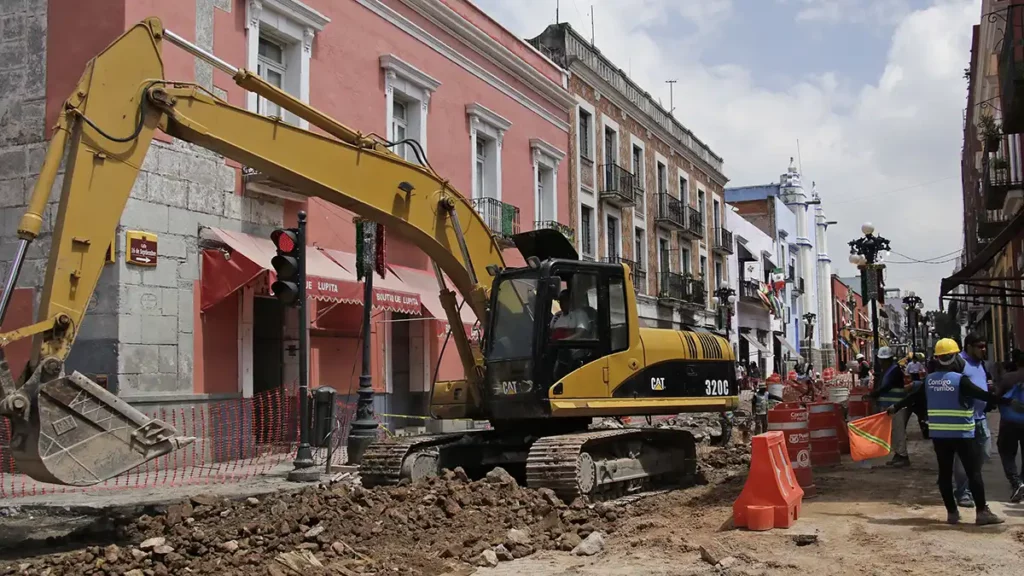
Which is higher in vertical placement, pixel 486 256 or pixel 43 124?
pixel 43 124

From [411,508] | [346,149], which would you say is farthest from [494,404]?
[346,149]

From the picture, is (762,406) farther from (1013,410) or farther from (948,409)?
(948,409)

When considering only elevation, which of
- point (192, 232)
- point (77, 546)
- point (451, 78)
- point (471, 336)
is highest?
point (451, 78)

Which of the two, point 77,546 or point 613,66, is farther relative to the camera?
point 613,66

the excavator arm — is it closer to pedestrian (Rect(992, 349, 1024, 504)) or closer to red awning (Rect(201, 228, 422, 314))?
red awning (Rect(201, 228, 422, 314))

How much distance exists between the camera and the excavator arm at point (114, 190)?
6453mm

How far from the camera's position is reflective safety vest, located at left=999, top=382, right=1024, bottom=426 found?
9578 mm

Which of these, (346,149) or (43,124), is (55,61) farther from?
(346,149)

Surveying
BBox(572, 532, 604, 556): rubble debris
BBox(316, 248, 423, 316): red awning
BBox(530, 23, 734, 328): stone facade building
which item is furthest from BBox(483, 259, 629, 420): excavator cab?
BBox(530, 23, 734, 328): stone facade building

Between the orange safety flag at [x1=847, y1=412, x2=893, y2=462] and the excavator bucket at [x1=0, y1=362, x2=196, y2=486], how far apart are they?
23.2 ft

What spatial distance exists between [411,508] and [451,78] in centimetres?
1450

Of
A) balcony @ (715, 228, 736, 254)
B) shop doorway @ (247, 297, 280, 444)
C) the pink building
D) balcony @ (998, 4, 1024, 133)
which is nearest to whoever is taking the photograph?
balcony @ (998, 4, 1024, 133)

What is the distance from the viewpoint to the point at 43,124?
1391cm

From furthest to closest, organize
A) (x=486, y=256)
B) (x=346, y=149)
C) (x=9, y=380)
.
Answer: (x=486, y=256) → (x=346, y=149) → (x=9, y=380)
